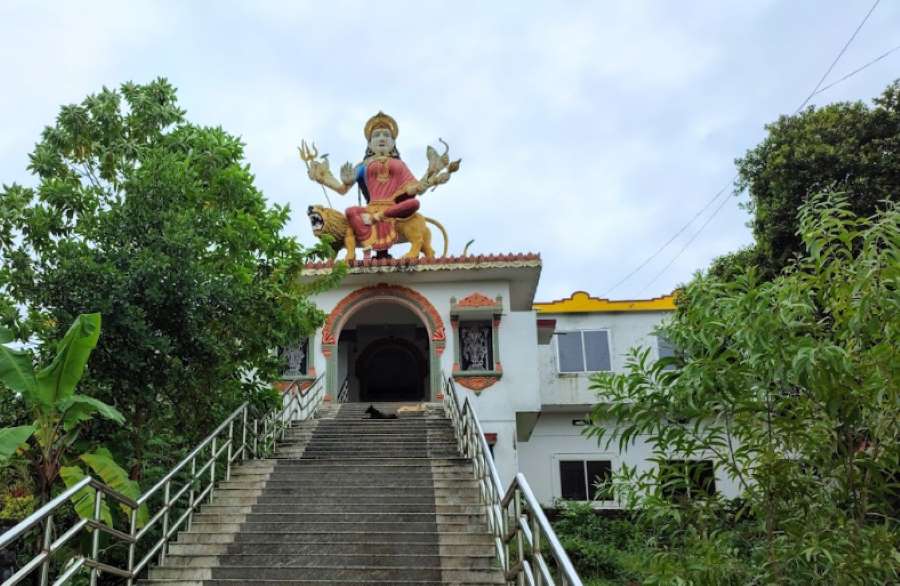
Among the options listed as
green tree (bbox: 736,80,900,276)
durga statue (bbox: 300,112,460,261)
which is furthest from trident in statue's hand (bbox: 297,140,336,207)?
green tree (bbox: 736,80,900,276)

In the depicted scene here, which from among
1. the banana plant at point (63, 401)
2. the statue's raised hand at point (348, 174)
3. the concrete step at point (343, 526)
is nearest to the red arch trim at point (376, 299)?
the statue's raised hand at point (348, 174)

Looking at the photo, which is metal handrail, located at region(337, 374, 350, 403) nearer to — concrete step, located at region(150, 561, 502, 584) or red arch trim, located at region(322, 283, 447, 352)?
red arch trim, located at region(322, 283, 447, 352)

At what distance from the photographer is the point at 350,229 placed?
53.7 ft

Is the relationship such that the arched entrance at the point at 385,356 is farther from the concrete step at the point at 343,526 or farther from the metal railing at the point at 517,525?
the concrete step at the point at 343,526

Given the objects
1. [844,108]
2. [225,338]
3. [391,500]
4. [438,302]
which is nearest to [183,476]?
[225,338]

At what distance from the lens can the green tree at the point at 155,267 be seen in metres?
7.55

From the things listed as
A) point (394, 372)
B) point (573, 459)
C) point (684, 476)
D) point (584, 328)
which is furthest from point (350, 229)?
point (684, 476)

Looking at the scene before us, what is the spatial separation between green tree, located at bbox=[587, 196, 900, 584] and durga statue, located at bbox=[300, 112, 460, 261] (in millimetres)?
10888

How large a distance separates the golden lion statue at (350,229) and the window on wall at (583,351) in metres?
4.03

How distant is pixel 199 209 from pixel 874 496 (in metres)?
7.30

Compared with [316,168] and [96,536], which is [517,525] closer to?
[96,536]

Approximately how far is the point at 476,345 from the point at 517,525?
31.6ft

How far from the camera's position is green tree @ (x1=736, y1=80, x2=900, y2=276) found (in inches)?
532

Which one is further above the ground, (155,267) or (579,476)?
(155,267)
